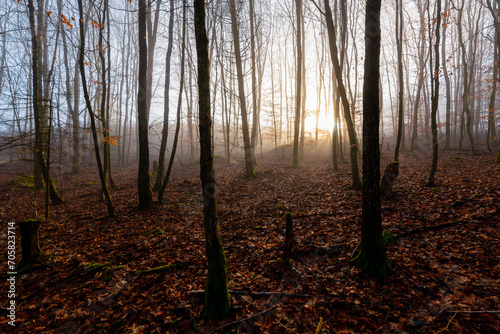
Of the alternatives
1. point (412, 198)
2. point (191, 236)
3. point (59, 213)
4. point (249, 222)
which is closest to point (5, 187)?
point (59, 213)

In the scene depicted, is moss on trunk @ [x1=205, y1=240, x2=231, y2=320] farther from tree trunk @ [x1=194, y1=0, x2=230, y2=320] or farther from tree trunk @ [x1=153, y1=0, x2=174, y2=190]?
tree trunk @ [x1=153, y1=0, x2=174, y2=190]

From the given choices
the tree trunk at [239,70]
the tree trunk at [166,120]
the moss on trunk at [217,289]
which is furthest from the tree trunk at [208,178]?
the tree trunk at [239,70]

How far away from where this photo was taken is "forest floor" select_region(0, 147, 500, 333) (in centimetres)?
281

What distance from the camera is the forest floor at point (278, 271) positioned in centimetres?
281

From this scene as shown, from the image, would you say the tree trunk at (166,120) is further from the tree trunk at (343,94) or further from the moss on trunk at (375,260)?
the moss on trunk at (375,260)

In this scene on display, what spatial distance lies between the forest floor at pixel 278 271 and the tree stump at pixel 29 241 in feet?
0.98

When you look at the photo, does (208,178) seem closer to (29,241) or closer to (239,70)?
(29,241)

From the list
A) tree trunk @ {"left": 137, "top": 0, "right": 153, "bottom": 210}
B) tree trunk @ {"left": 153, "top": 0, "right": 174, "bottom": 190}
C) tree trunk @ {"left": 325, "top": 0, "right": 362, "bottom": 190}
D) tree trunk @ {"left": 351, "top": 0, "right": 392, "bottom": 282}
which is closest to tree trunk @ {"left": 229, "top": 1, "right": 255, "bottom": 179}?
tree trunk @ {"left": 153, "top": 0, "right": 174, "bottom": 190}

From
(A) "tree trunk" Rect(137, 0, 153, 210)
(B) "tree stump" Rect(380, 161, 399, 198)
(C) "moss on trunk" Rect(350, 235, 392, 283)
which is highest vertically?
(A) "tree trunk" Rect(137, 0, 153, 210)

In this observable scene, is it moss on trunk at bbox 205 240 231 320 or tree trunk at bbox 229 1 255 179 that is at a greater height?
tree trunk at bbox 229 1 255 179

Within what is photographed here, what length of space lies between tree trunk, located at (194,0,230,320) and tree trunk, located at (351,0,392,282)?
251 cm

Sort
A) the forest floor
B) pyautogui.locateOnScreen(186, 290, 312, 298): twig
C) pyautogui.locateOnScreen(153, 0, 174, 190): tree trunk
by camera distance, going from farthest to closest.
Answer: pyautogui.locateOnScreen(153, 0, 174, 190): tree trunk, pyautogui.locateOnScreen(186, 290, 312, 298): twig, the forest floor

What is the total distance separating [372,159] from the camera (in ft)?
11.0

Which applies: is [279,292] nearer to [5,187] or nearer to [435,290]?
[435,290]
